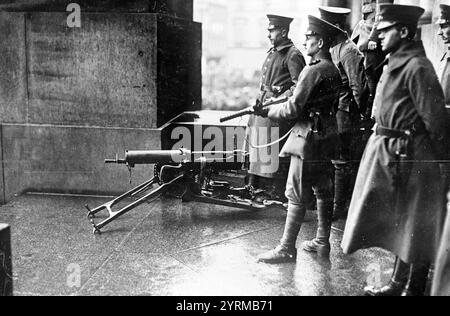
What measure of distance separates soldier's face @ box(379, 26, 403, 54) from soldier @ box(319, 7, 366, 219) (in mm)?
2175

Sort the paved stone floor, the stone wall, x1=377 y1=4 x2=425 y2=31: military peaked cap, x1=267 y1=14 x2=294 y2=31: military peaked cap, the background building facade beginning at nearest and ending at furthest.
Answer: x1=377 y1=4 x2=425 y2=31: military peaked cap < the paved stone floor < x1=267 y1=14 x2=294 y2=31: military peaked cap < the stone wall < the background building facade

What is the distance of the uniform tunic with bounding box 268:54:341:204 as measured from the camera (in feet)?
15.8

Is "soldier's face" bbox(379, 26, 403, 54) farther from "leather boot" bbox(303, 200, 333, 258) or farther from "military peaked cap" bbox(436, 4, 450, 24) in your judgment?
"military peaked cap" bbox(436, 4, 450, 24)

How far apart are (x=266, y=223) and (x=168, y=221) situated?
3.85 feet

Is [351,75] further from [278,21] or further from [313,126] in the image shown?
[313,126]

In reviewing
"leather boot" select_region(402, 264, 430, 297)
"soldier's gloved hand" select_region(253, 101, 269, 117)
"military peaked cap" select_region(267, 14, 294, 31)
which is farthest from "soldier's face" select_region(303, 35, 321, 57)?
"leather boot" select_region(402, 264, 430, 297)

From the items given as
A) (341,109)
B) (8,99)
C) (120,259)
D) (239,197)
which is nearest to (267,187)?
(239,197)

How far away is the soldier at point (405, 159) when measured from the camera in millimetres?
3889

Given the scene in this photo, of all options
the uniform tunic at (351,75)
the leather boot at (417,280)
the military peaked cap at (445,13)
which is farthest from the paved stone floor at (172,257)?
the military peaked cap at (445,13)

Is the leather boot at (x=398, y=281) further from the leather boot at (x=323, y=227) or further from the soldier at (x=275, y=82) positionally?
the soldier at (x=275, y=82)

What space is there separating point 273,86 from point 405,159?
2.98 metres

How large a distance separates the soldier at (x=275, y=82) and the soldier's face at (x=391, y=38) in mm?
2248

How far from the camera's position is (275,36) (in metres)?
6.64
